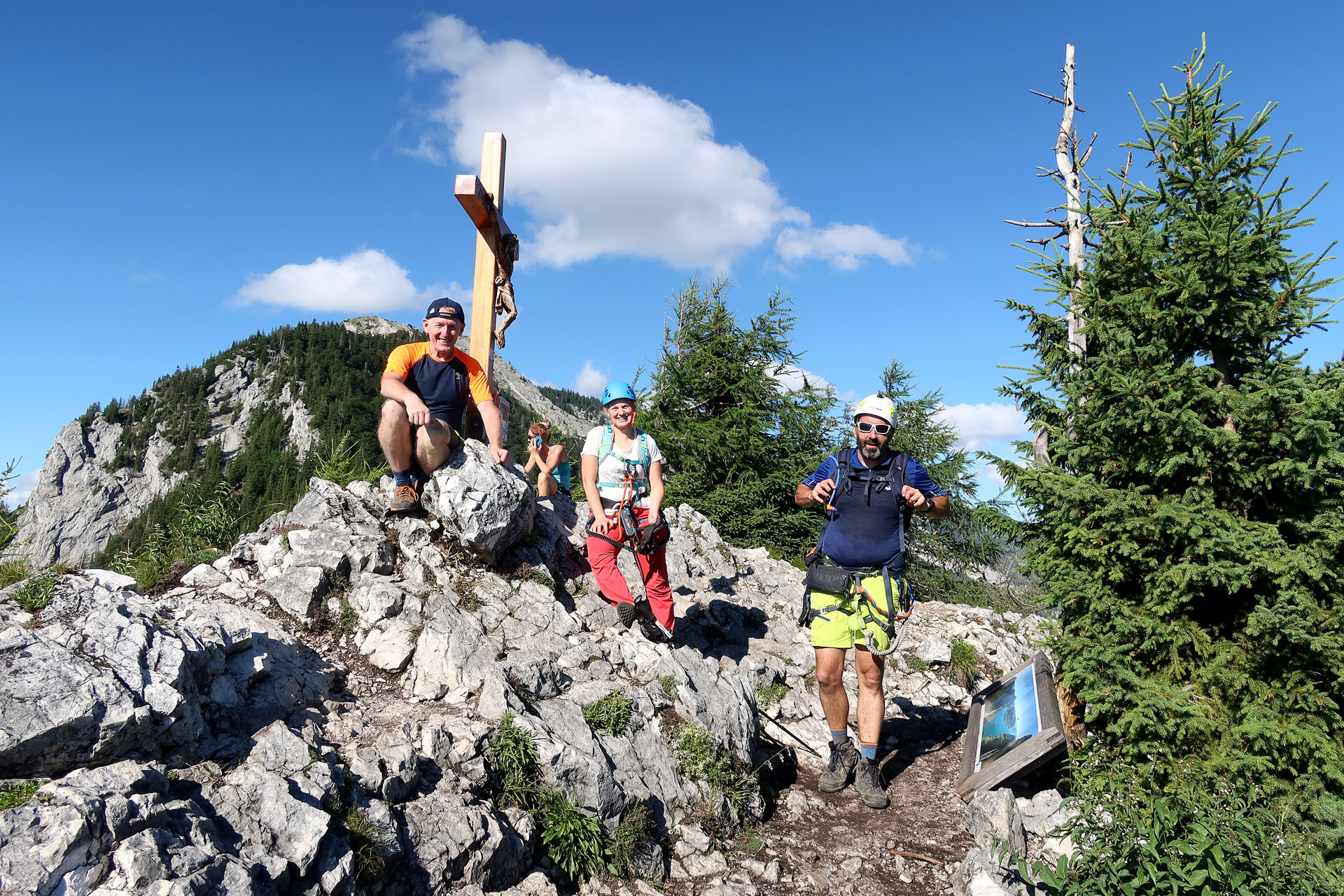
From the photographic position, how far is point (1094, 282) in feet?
18.4

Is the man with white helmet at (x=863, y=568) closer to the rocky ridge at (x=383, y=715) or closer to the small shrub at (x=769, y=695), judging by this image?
the rocky ridge at (x=383, y=715)

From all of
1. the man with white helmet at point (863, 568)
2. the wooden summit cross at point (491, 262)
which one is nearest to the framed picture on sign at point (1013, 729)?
the man with white helmet at point (863, 568)

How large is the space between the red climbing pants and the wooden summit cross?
2.37 meters

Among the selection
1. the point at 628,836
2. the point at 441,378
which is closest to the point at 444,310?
the point at 441,378

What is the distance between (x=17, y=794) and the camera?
107 inches

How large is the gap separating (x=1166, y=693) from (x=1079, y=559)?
113 cm

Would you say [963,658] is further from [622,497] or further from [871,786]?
[622,497]

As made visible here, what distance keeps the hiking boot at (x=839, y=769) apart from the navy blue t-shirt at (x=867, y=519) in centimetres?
155

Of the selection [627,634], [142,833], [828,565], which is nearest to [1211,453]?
[828,565]

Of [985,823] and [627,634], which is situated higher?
[627,634]

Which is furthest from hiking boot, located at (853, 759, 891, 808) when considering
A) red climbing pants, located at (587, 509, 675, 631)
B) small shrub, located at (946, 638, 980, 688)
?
small shrub, located at (946, 638, 980, 688)

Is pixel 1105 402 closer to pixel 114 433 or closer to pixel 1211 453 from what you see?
pixel 1211 453

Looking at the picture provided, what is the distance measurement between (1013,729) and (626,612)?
326cm

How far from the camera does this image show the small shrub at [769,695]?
6625 mm
